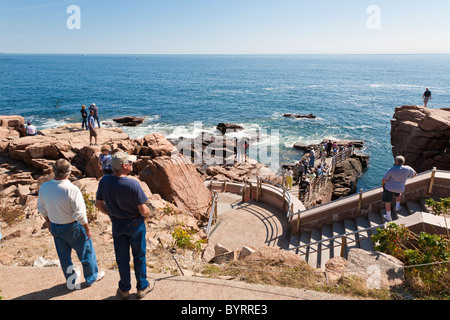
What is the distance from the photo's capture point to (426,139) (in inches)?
802

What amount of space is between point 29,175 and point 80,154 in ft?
7.63

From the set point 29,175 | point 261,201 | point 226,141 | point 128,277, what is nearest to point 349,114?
point 226,141

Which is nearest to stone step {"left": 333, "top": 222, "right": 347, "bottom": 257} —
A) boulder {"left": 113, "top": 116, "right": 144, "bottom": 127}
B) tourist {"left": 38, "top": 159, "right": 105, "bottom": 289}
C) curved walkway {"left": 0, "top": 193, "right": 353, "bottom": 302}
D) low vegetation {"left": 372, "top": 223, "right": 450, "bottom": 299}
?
low vegetation {"left": 372, "top": 223, "right": 450, "bottom": 299}

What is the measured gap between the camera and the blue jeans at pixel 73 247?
3.74 m

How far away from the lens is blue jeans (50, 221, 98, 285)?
3740 millimetres

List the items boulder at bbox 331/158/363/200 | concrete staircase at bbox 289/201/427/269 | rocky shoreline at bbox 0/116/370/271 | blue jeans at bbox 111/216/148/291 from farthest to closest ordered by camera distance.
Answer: boulder at bbox 331/158/363/200 < concrete staircase at bbox 289/201/427/269 < rocky shoreline at bbox 0/116/370/271 < blue jeans at bbox 111/216/148/291

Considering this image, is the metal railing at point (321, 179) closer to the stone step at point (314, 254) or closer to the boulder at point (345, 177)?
the boulder at point (345, 177)

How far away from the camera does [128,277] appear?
3.77 metres

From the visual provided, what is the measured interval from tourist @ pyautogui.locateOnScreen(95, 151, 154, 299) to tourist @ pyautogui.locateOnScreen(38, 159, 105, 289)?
0.36 m

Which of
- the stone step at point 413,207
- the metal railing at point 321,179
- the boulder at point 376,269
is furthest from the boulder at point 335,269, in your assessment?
the metal railing at point 321,179

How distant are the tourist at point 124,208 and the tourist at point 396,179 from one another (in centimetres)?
630

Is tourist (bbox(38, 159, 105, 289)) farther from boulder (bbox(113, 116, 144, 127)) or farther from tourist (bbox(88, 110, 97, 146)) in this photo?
boulder (bbox(113, 116, 144, 127))

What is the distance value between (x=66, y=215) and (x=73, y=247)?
561 mm
